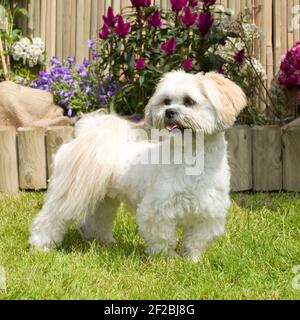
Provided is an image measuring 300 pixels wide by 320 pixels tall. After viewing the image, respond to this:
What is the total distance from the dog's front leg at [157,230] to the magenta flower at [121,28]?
2.57 metres

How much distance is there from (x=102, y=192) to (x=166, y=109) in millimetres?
794

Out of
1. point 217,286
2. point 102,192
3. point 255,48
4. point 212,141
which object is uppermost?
point 255,48

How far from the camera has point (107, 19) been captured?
6.34 metres

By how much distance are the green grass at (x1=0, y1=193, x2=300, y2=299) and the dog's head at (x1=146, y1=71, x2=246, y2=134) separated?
31.5 inches

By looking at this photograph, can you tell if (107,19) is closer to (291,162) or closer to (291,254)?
(291,162)

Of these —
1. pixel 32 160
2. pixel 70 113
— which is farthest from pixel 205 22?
pixel 32 160

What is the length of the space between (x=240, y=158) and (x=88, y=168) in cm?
223

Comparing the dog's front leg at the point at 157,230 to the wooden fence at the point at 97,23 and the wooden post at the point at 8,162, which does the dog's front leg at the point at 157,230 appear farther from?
the wooden fence at the point at 97,23

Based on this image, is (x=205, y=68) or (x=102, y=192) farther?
(x=205, y=68)

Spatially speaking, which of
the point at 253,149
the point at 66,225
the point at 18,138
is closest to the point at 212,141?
the point at 66,225

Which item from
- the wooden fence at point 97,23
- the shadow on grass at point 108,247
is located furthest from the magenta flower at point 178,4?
the shadow on grass at point 108,247

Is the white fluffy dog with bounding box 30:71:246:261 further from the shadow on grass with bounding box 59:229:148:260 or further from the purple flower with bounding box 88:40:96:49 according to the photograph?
the purple flower with bounding box 88:40:96:49

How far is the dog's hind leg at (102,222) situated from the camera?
4.77 m

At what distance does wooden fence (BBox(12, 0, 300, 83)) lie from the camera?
7336 mm
